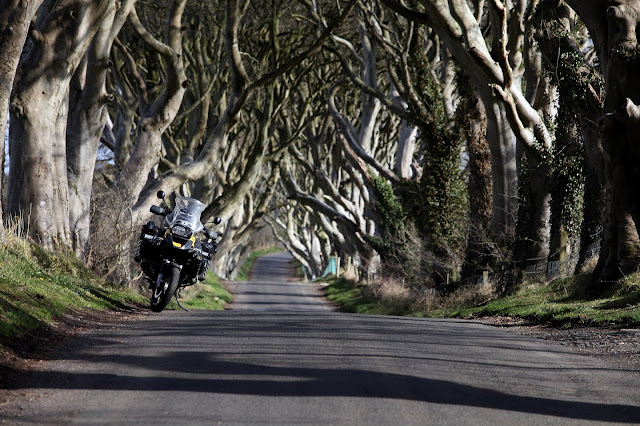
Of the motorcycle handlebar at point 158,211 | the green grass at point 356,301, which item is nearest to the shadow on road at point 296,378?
the motorcycle handlebar at point 158,211

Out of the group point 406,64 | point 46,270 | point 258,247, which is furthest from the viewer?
point 258,247

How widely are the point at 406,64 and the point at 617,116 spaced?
12.2 m

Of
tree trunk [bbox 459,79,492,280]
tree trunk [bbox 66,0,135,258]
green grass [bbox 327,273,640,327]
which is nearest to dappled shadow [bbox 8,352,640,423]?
green grass [bbox 327,273,640,327]

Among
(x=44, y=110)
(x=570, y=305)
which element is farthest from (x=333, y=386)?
(x=44, y=110)

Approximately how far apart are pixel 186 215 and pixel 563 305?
603 centimetres

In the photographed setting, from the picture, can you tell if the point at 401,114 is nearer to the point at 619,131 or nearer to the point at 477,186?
the point at 477,186

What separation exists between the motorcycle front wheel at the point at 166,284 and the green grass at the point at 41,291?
800 millimetres

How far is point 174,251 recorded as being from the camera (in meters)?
12.9

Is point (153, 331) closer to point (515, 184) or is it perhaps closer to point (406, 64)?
point (515, 184)

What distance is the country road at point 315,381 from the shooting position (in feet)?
19.3

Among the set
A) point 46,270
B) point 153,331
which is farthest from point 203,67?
point 153,331

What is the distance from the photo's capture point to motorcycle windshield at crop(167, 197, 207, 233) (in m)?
13.0

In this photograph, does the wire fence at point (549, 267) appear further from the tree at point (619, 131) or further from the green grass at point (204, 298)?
the green grass at point (204, 298)

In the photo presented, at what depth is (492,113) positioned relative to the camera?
17.9 m
